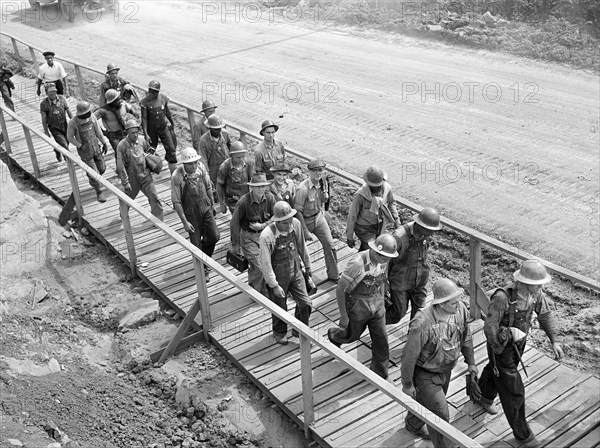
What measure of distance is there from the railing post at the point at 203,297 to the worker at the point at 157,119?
16.0 feet

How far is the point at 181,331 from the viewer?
9188 mm

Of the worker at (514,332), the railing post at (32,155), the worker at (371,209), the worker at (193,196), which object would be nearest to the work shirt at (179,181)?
the worker at (193,196)

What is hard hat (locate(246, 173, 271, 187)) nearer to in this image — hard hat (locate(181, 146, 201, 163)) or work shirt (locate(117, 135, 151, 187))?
hard hat (locate(181, 146, 201, 163))

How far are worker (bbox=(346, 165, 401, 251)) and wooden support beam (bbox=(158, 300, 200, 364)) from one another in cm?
204

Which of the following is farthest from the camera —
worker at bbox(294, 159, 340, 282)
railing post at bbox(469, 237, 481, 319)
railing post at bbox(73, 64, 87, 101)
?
railing post at bbox(73, 64, 87, 101)

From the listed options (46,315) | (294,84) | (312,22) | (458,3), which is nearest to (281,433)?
(46,315)

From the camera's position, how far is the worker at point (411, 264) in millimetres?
7980

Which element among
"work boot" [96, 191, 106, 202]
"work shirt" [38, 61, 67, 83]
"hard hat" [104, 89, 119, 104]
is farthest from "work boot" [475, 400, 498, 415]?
"work shirt" [38, 61, 67, 83]

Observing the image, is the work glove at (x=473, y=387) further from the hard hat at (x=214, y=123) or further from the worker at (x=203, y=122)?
the worker at (x=203, y=122)

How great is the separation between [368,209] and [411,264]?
1.30 metres

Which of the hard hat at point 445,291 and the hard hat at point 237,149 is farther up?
the hard hat at point 445,291

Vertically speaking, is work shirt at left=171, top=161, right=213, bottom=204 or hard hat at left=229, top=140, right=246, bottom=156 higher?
hard hat at left=229, top=140, right=246, bottom=156

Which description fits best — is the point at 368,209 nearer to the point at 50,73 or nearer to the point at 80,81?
the point at 50,73

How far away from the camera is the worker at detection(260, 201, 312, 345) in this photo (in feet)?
27.2
